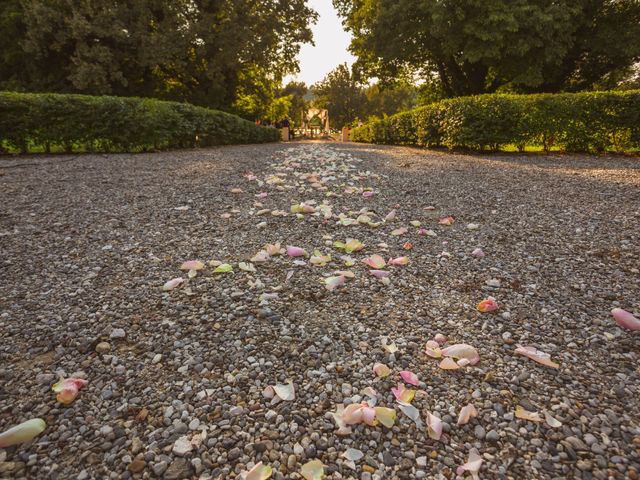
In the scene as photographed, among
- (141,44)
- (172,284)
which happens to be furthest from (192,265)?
(141,44)

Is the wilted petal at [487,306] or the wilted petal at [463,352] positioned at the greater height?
the wilted petal at [487,306]

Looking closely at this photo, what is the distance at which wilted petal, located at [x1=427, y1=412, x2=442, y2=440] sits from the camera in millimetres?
1412

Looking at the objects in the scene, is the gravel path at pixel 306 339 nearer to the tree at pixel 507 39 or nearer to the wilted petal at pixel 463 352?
the wilted petal at pixel 463 352

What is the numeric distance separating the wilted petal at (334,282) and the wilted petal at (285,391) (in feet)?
3.21

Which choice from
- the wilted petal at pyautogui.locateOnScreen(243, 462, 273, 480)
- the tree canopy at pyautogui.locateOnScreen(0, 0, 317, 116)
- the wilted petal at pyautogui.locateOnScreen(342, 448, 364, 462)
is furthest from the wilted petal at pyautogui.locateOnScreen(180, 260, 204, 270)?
the tree canopy at pyautogui.locateOnScreen(0, 0, 317, 116)

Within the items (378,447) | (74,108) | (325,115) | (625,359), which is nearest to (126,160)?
(74,108)

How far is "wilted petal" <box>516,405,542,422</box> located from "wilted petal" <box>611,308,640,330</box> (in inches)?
43.0

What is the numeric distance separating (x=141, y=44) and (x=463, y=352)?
19926 millimetres

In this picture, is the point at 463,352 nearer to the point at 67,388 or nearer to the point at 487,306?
the point at 487,306

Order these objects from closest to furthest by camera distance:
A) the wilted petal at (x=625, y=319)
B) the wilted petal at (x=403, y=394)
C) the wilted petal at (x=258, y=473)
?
the wilted petal at (x=258, y=473) → the wilted petal at (x=403, y=394) → the wilted petal at (x=625, y=319)

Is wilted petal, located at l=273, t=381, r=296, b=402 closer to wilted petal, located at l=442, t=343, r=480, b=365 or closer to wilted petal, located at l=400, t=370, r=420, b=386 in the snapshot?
wilted petal, located at l=400, t=370, r=420, b=386

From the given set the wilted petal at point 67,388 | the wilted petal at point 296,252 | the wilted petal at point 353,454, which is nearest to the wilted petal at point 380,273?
the wilted petal at point 296,252

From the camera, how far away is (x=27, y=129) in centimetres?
793

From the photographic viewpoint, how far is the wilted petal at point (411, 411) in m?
1.48
